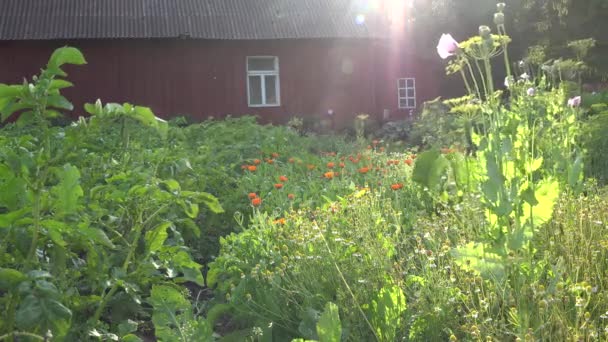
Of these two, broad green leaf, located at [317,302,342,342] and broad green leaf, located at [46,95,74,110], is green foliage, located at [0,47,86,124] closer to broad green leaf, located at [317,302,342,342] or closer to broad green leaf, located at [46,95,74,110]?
broad green leaf, located at [46,95,74,110]

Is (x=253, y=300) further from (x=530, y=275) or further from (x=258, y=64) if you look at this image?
(x=258, y=64)

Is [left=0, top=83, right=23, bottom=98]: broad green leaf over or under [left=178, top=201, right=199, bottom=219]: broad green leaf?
over

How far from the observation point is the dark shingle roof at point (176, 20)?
15406 millimetres

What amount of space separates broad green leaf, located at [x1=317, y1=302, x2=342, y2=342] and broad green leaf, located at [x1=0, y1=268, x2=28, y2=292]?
88cm

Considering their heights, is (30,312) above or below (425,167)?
below

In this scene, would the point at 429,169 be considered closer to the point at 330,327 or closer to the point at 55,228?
the point at 330,327

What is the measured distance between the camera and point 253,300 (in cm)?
292

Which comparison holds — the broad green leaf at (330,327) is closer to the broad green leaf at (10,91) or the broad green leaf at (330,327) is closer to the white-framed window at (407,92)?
the broad green leaf at (10,91)

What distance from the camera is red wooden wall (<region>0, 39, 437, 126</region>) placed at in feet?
52.3

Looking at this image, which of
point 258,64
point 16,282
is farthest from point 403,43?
point 16,282

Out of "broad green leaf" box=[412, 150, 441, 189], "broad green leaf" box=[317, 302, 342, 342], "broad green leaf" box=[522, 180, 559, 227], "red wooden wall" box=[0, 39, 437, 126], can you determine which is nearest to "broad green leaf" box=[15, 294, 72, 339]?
"broad green leaf" box=[317, 302, 342, 342]

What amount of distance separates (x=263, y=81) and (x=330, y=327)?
49.8 feet

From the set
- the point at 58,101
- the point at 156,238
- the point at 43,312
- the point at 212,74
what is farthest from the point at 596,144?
the point at 212,74

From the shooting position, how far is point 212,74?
54.2ft
